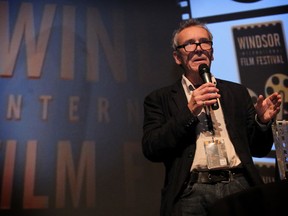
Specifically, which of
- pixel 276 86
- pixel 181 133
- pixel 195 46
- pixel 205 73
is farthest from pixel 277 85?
pixel 181 133

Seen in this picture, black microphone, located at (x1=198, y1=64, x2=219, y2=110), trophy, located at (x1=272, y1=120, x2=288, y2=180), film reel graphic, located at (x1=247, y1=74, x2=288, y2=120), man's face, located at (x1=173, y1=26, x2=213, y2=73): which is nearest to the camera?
trophy, located at (x1=272, y1=120, x2=288, y2=180)

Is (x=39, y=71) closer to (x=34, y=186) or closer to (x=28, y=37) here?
(x=28, y=37)

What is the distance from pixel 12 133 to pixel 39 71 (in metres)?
0.43

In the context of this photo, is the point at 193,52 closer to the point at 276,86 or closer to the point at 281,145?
the point at 281,145

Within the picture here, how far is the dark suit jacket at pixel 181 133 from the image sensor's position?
132cm

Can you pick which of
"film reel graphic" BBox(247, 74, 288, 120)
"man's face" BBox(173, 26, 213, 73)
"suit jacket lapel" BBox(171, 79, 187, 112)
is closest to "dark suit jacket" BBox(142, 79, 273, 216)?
"suit jacket lapel" BBox(171, 79, 187, 112)

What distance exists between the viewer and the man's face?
5.19 feet

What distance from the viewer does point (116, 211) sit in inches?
78.7

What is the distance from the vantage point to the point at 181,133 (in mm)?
1308

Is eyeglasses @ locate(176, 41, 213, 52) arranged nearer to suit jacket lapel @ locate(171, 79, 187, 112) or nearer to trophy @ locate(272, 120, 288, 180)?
suit jacket lapel @ locate(171, 79, 187, 112)

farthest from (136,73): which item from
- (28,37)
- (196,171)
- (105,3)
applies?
(196,171)

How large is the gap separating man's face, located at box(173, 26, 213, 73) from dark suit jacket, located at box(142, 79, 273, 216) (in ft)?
0.37

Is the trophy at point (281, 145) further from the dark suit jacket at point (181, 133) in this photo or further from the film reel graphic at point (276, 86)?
the film reel graphic at point (276, 86)

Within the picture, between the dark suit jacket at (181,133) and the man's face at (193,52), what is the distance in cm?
11
